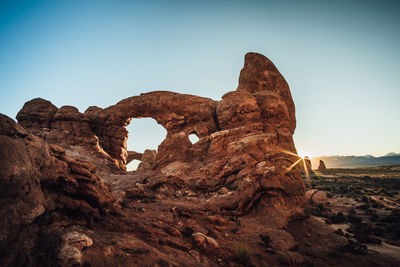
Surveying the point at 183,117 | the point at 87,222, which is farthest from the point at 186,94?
the point at 87,222

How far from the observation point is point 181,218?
8.77 meters

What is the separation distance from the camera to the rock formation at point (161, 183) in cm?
413

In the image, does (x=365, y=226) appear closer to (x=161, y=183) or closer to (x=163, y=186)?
(x=163, y=186)

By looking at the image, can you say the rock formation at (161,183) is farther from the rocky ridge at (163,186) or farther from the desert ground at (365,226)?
the desert ground at (365,226)

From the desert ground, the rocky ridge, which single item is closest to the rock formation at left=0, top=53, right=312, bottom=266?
the rocky ridge

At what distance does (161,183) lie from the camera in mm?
13703

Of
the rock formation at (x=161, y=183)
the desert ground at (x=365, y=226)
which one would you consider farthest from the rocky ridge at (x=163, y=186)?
the desert ground at (x=365, y=226)

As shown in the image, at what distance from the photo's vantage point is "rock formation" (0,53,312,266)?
4133mm

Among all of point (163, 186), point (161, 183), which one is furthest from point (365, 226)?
point (161, 183)

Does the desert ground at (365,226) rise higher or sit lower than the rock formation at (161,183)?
lower

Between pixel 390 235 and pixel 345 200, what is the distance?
32.1ft

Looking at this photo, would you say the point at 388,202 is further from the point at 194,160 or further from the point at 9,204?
the point at 9,204

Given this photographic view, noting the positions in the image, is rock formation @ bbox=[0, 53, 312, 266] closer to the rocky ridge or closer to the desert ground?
the rocky ridge

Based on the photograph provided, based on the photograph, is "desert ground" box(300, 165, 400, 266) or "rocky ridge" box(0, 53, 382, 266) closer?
"rocky ridge" box(0, 53, 382, 266)
